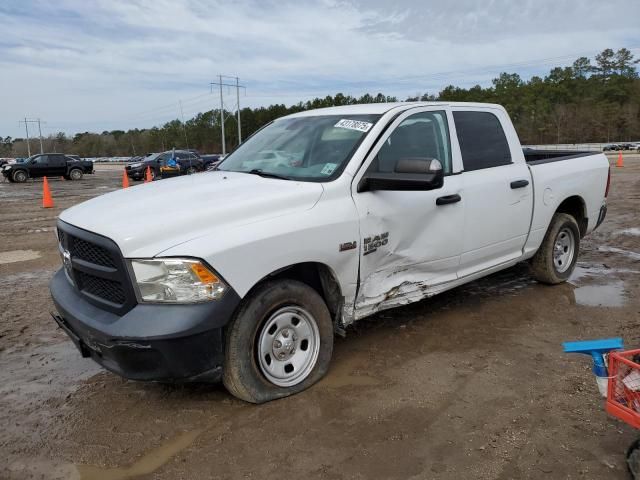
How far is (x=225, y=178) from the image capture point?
13.4 feet

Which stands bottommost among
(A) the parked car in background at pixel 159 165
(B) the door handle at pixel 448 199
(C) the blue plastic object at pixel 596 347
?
(A) the parked car in background at pixel 159 165

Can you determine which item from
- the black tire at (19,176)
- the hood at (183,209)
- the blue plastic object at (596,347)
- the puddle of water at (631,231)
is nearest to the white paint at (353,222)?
the hood at (183,209)

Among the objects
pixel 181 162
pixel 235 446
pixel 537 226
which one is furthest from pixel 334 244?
pixel 181 162

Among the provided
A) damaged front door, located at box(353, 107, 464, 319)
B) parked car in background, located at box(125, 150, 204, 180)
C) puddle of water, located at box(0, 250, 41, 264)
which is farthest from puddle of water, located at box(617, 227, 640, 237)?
parked car in background, located at box(125, 150, 204, 180)

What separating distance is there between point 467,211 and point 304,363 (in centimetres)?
189

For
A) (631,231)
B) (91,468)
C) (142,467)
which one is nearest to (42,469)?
(91,468)

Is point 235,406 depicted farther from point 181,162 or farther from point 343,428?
point 181,162

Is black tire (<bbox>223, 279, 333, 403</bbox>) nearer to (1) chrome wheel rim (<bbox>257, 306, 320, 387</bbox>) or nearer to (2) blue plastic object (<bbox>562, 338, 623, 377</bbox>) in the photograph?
(1) chrome wheel rim (<bbox>257, 306, 320, 387</bbox>)

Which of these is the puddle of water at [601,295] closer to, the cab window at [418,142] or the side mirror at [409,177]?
the cab window at [418,142]

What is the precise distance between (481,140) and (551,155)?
6.53 feet

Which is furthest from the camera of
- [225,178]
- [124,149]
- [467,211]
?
[124,149]

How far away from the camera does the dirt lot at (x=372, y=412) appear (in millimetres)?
2799

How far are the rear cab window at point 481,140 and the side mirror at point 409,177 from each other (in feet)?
3.56

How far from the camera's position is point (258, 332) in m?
3.25
